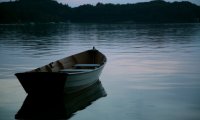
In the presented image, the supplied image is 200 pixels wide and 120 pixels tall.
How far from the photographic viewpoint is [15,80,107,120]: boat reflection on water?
41.2ft

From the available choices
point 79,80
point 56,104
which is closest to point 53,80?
point 56,104

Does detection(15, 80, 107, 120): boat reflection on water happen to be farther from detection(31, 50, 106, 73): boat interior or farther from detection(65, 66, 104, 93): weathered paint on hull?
detection(31, 50, 106, 73): boat interior

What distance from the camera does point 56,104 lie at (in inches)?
551

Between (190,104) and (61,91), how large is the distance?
553 centimetres

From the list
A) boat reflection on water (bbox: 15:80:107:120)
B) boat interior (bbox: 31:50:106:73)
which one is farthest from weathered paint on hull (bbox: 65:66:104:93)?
boat interior (bbox: 31:50:106:73)

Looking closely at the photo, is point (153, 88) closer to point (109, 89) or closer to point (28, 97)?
point (109, 89)

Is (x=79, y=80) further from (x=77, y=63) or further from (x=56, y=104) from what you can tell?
(x=77, y=63)

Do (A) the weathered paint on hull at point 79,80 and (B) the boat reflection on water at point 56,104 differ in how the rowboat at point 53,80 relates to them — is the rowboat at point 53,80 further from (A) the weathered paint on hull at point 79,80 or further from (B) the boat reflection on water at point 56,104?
(B) the boat reflection on water at point 56,104

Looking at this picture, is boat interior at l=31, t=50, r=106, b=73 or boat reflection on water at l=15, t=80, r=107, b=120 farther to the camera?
boat interior at l=31, t=50, r=106, b=73

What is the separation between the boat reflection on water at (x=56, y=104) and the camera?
12555mm

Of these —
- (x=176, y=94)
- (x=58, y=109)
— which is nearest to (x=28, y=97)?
(x=58, y=109)

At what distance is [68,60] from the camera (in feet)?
63.7

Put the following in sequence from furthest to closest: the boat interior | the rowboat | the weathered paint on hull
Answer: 1. the boat interior
2. the weathered paint on hull
3. the rowboat

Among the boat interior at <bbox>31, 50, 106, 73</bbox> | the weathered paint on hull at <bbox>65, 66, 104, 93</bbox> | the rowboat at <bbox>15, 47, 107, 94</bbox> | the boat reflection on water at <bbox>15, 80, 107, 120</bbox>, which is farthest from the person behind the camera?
the boat interior at <bbox>31, 50, 106, 73</bbox>
